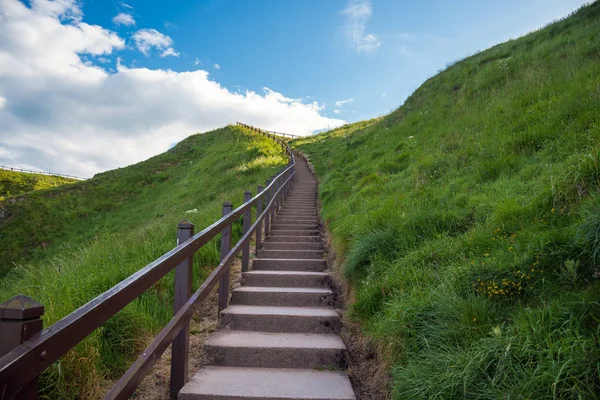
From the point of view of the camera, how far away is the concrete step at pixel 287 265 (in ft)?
20.5

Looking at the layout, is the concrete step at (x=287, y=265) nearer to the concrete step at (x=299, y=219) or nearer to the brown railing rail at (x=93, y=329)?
the brown railing rail at (x=93, y=329)

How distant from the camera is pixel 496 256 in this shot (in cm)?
315

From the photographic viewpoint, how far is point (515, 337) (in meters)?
2.20

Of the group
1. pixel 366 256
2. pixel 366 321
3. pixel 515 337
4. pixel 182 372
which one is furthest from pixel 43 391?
pixel 366 256

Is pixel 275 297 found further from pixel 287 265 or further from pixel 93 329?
pixel 93 329

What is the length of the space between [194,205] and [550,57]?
14.5 m

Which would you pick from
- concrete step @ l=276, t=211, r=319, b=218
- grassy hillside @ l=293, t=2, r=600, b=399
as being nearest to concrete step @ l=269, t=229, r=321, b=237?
grassy hillside @ l=293, t=2, r=600, b=399

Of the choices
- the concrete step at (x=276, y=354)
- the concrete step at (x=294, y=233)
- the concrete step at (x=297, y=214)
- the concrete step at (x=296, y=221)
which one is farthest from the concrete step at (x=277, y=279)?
the concrete step at (x=297, y=214)

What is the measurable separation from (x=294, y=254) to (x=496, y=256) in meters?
4.19

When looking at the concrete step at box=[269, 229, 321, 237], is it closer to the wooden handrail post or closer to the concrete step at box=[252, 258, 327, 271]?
the concrete step at box=[252, 258, 327, 271]

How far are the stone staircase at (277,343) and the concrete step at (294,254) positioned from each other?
1.80 feet

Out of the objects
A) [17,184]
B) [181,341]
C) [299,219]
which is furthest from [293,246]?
[17,184]

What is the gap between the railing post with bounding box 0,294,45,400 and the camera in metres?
1.24

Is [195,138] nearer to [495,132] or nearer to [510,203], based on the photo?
[495,132]
